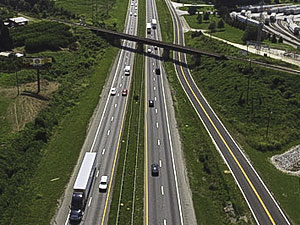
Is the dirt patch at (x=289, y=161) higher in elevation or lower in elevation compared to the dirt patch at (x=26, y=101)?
lower

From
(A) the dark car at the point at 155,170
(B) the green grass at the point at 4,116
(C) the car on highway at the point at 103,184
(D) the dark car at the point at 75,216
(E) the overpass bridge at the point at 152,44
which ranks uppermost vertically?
(E) the overpass bridge at the point at 152,44

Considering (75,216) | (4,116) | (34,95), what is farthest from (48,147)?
(34,95)

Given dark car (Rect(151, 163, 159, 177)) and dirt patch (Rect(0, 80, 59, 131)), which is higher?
dirt patch (Rect(0, 80, 59, 131))

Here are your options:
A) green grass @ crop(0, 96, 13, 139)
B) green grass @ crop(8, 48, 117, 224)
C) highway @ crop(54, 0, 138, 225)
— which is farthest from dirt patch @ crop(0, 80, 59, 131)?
highway @ crop(54, 0, 138, 225)

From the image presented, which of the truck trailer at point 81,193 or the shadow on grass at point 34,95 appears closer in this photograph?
the truck trailer at point 81,193

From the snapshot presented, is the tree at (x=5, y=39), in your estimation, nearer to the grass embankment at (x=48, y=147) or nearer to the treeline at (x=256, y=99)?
the grass embankment at (x=48, y=147)

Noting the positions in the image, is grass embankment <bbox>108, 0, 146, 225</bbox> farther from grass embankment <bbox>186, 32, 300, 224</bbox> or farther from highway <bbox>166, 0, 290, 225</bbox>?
grass embankment <bbox>186, 32, 300, 224</bbox>

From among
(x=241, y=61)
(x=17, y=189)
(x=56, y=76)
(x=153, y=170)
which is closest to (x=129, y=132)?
(x=153, y=170)

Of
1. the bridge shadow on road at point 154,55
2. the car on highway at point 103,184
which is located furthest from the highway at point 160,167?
the bridge shadow on road at point 154,55
